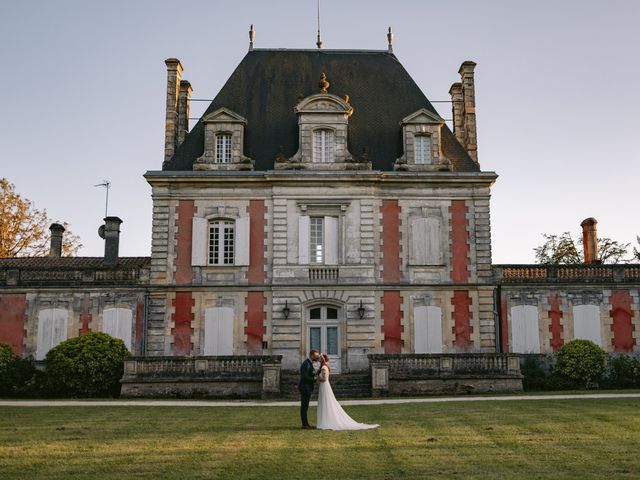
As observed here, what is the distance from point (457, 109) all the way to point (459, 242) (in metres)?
5.77

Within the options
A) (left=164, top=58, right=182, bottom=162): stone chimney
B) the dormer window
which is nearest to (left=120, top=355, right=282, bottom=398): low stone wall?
(left=164, top=58, right=182, bottom=162): stone chimney

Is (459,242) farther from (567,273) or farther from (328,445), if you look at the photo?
(328,445)

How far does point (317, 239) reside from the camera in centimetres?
2594

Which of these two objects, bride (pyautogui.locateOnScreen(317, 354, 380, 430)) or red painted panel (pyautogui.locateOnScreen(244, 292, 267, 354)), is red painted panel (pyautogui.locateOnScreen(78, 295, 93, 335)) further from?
bride (pyautogui.locateOnScreen(317, 354, 380, 430))

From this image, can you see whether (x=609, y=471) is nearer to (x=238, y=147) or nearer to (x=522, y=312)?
(x=522, y=312)

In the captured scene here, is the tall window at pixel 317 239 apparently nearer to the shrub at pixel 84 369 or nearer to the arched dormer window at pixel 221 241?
the arched dormer window at pixel 221 241

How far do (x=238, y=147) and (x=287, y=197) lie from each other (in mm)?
2555

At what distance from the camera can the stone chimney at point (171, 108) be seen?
2711 centimetres

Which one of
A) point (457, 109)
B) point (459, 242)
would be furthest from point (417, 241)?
point (457, 109)

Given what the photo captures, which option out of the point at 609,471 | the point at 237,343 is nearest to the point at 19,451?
the point at 609,471

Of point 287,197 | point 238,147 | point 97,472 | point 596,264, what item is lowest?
point 97,472

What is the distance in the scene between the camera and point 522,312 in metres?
26.2

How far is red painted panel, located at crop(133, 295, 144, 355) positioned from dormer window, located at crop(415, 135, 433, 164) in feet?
35.1

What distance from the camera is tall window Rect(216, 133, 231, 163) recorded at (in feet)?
87.3
